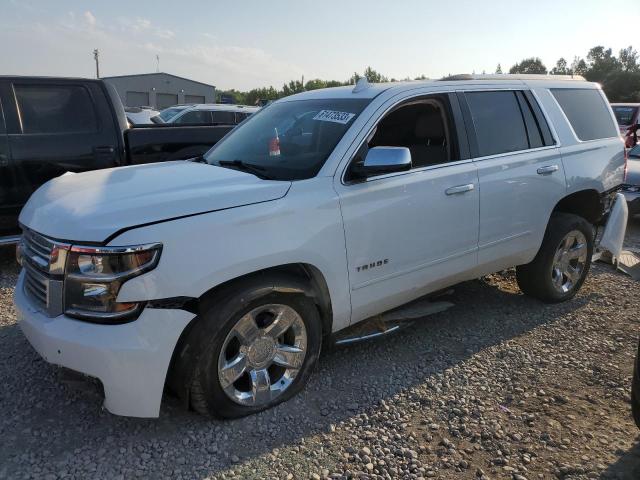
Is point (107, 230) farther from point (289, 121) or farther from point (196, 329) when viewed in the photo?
point (289, 121)

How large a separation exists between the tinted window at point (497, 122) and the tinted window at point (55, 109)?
4.07m

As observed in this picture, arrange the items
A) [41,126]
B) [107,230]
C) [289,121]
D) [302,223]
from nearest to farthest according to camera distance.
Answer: [107,230] → [302,223] → [289,121] → [41,126]

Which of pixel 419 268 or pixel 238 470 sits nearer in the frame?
pixel 238 470

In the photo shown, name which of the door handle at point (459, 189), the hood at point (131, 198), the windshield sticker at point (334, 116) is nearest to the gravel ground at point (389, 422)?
the hood at point (131, 198)

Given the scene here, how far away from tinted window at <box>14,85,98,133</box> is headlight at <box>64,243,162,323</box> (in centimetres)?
362

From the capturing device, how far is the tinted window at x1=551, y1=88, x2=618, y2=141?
4.62 m

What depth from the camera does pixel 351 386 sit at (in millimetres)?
3352

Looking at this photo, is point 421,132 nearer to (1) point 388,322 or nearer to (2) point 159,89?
(1) point 388,322

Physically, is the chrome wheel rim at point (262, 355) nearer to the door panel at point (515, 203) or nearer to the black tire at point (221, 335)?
the black tire at point (221, 335)

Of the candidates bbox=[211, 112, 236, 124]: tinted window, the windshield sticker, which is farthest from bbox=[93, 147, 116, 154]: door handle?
bbox=[211, 112, 236, 124]: tinted window

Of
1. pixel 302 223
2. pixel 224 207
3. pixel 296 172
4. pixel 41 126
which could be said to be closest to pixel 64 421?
pixel 224 207

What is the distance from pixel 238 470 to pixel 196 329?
0.73 m

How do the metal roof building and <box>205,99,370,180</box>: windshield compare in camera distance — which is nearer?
<box>205,99,370,180</box>: windshield

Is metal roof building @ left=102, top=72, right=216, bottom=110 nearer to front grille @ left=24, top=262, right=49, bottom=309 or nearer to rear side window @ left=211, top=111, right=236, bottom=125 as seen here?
rear side window @ left=211, top=111, right=236, bottom=125
